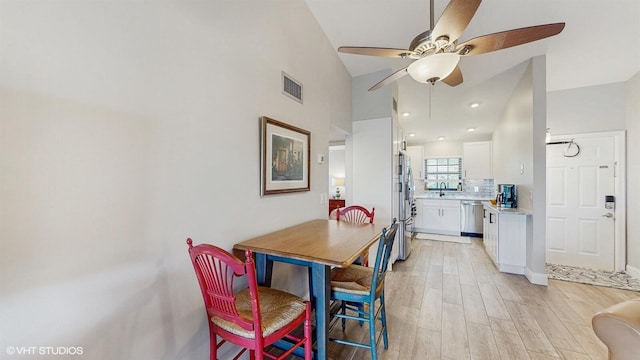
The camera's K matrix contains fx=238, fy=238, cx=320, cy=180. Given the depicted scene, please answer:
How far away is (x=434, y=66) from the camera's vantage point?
1.60 m

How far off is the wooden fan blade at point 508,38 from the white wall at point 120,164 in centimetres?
156

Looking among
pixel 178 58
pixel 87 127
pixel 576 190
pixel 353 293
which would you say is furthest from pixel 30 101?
pixel 576 190

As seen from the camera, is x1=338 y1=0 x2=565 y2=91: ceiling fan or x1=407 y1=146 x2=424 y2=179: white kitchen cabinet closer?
x1=338 y1=0 x2=565 y2=91: ceiling fan

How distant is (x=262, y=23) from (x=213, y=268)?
6.06 feet

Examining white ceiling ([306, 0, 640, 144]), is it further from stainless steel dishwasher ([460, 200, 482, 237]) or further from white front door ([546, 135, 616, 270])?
stainless steel dishwasher ([460, 200, 482, 237])

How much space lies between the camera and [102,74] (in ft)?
3.34

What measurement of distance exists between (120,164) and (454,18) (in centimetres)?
189

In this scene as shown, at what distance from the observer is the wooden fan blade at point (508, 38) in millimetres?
1404

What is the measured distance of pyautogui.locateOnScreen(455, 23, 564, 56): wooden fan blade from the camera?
4.61 feet

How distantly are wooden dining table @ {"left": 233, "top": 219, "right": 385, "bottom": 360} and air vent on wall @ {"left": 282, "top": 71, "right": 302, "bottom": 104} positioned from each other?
1.28 metres

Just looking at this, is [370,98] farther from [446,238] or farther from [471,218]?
[471,218]

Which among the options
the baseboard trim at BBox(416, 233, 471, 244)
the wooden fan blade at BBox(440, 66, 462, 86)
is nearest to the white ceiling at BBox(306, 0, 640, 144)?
the wooden fan blade at BBox(440, 66, 462, 86)

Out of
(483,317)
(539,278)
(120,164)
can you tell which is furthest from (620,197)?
(120,164)

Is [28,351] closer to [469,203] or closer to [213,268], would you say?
[213,268]
